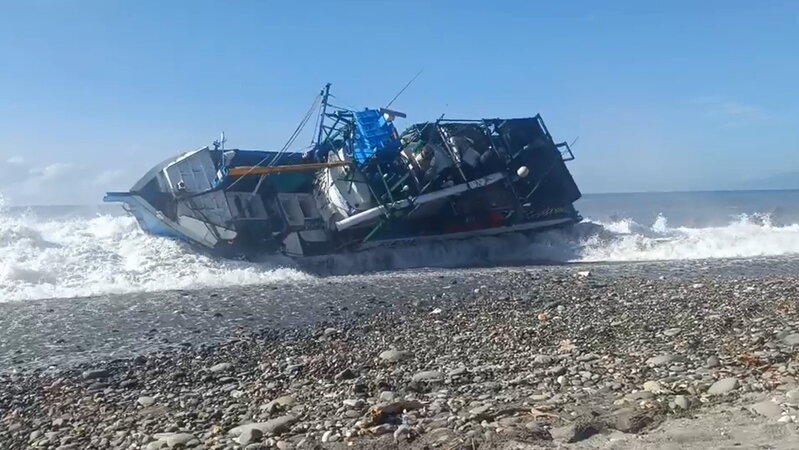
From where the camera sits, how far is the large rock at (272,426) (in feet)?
21.7

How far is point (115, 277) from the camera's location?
65.6 feet

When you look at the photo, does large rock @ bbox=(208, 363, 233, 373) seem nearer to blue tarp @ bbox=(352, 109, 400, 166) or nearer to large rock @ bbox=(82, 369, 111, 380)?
large rock @ bbox=(82, 369, 111, 380)

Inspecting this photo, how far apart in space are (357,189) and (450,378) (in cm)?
1531

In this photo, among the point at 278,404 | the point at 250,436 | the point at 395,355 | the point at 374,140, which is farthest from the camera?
the point at 374,140

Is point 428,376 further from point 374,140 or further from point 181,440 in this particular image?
point 374,140

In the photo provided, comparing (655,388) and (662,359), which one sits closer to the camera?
(655,388)

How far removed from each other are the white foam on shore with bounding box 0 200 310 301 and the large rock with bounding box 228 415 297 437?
12.9 meters

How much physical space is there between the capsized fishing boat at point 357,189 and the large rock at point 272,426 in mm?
15405

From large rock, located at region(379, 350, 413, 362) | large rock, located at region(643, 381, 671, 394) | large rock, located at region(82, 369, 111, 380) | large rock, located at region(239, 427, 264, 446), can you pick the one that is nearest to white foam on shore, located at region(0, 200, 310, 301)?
large rock, located at region(82, 369, 111, 380)

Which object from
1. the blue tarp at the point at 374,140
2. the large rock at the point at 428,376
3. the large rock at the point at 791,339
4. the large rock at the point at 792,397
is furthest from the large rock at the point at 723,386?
the blue tarp at the point at 374,140

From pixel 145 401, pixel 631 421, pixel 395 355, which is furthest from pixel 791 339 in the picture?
pixel 145 401

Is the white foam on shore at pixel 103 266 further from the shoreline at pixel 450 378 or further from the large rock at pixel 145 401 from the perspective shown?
the large rock at pixel 145 401

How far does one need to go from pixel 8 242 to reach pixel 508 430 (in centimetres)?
2189

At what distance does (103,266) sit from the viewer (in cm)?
2123
